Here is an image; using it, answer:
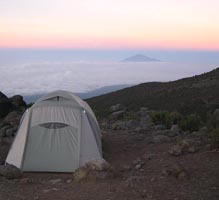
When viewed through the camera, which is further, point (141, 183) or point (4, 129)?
point (4, 129)

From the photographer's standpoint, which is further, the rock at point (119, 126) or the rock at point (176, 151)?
the rock at point (119, 126)

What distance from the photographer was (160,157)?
11516 mm

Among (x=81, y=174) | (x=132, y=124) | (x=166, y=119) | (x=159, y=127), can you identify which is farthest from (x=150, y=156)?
(x=132, y=124)

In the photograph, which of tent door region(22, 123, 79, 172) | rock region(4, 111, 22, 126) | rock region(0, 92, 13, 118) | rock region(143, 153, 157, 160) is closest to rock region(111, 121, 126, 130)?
rock region(4, 111, 22, 126)

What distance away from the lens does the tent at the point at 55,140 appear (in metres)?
11.6

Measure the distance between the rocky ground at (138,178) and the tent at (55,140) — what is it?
41 cm

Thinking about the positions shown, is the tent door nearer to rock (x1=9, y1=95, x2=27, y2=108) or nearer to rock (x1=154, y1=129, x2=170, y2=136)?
rock (x1=154, y1=129, x2=170, y2=136)

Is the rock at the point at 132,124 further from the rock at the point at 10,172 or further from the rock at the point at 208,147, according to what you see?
the rock at the point at 10,172

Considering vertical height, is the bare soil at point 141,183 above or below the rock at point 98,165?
below

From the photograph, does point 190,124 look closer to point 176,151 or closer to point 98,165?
point 176,151

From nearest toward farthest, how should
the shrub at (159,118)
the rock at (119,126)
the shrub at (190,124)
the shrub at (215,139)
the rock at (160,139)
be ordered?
1. the shrub at (215,139)
2. the rock at (160,139)
3. the shrub at (190,124)
4. the shrub at (159,118)
5. the rock at (119,126)

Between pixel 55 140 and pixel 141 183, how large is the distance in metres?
3.64

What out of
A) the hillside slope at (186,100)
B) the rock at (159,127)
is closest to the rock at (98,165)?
the rock at (159,127)

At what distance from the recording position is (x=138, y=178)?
9.27m
